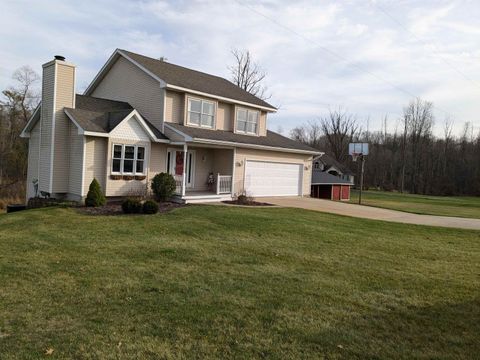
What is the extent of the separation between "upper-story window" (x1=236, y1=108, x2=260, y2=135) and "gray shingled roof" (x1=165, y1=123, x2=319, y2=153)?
499mm

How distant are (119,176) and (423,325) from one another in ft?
45.9

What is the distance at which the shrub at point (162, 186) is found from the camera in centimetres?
1669

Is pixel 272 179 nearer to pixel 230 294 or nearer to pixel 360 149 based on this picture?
pixel 360 149

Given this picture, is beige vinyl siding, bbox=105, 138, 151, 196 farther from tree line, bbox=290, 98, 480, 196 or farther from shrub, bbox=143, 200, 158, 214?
tree line, bbox=290, 98, 480, 196

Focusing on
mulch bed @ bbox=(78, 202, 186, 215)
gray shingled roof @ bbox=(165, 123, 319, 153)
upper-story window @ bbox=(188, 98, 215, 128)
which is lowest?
mulch bed @ bbox=(78, 202, 186, 215)

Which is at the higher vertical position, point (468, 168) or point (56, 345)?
point (468, 168)

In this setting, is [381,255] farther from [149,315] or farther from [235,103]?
[235,103]

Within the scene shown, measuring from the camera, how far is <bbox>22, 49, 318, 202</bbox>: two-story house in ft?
53.5

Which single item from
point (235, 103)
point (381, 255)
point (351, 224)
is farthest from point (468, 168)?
point (381, 255)

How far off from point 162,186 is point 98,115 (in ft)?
13.3

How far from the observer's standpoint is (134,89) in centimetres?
2027

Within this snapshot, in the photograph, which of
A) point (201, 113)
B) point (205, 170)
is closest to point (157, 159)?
point (205, 170)

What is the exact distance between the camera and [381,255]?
9.05m

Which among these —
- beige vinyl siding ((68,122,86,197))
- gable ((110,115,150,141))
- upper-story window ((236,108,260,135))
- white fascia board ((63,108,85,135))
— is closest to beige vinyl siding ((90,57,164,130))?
gable ((110,115,150,141))
